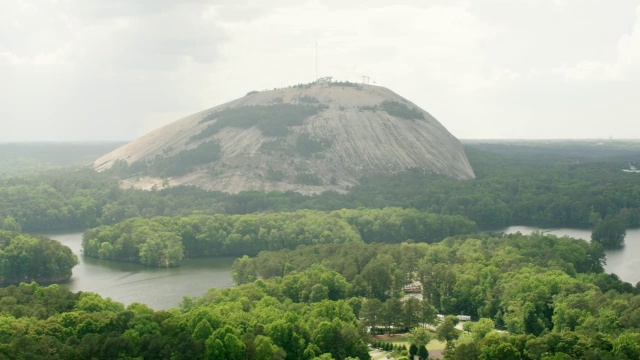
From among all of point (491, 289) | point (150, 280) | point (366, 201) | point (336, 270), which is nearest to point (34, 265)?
point (150, 280)

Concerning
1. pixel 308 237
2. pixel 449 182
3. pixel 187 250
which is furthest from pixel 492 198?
pixel 187 250

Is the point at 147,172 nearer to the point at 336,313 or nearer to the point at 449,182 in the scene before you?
the point at 449,182

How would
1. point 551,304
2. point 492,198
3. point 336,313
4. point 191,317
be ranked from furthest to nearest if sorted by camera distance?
point 492,198
point 551,304
point 336,313
point 191,317

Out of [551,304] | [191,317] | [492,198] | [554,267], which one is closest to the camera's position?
[191,317]

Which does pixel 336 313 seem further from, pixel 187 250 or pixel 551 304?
pixel 187 250

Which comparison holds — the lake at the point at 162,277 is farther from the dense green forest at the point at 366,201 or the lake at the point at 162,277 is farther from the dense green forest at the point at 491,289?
the dense green forest at the point at 366,201

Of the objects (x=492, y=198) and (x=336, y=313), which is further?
(x=492, y=198)
